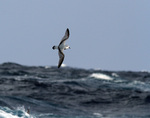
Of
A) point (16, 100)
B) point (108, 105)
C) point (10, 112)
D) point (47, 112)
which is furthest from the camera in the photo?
point (108, 105)

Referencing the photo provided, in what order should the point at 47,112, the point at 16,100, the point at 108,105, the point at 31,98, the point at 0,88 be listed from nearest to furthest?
the point at 47,112, the point at 16,100, the point at 31,98, the point at 108,105, the point at 0,88

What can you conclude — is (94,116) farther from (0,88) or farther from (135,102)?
(0,88)

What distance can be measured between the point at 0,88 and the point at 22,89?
2.01 meters

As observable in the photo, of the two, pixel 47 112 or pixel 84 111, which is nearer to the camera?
pixel 47 112

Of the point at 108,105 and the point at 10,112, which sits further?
the point at 108,105

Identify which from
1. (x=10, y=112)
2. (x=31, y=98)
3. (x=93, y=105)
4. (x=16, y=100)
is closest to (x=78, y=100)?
(x=93, y=105)

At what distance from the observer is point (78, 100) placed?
112ft

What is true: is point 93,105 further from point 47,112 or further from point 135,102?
point 47,112

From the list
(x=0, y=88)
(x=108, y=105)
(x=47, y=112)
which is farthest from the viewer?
(x=0, y=88)

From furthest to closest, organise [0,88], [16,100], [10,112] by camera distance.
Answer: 1. [0,88]
2. [16,100]
3. [10,112]

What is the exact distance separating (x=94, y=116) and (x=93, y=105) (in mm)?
5349

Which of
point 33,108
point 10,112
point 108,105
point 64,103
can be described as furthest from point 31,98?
point 10,112

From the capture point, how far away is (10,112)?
22.5 m

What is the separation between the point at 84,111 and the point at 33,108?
4332 mm
